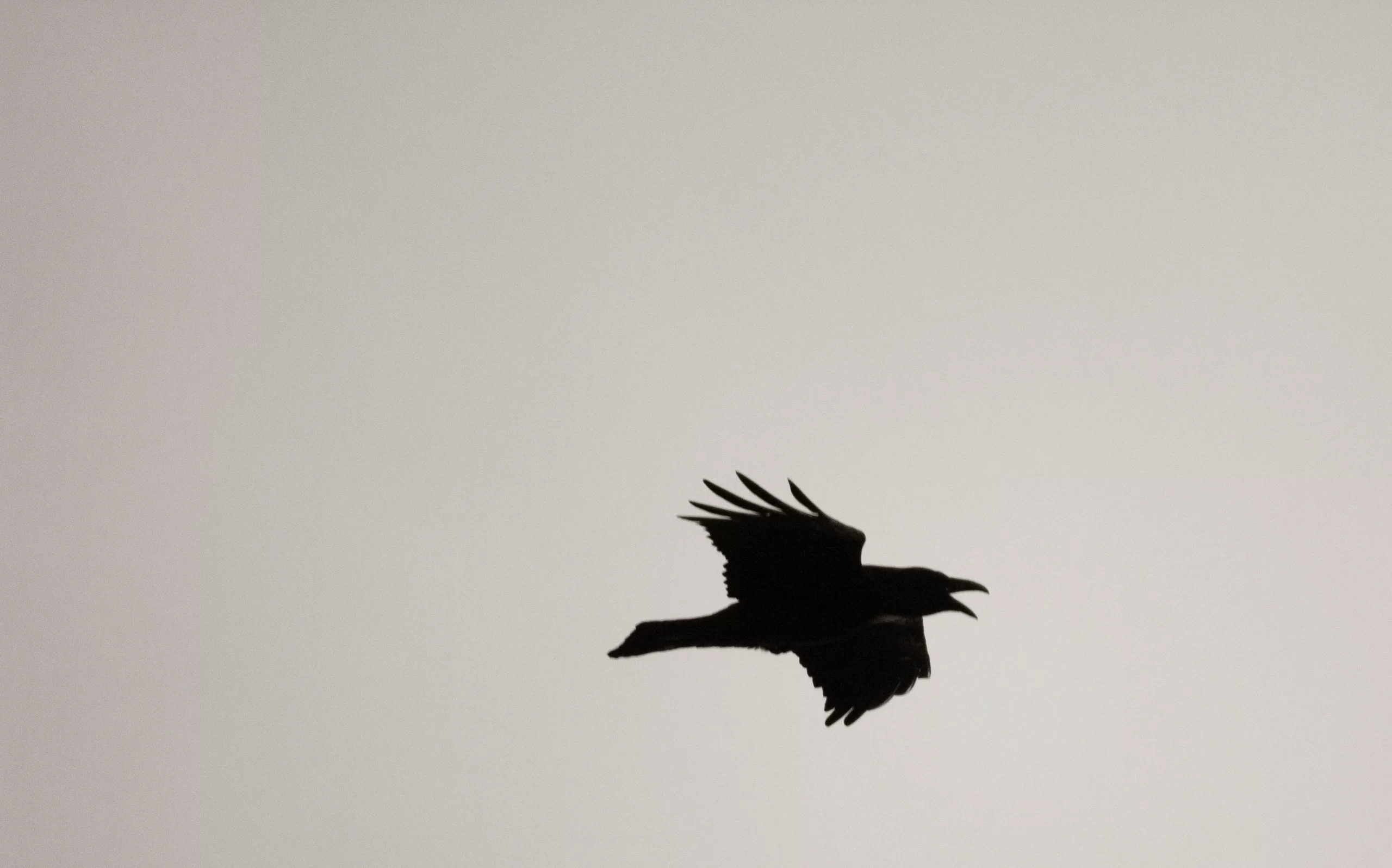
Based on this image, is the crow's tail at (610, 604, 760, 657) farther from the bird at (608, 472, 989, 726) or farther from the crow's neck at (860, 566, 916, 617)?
the crow's neck at (860, 566, 916, 617)

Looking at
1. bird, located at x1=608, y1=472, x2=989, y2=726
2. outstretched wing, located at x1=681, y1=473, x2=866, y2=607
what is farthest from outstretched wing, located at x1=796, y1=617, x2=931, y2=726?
outstretched wing, located at x1=681, y1=473, x2=866, y2=607

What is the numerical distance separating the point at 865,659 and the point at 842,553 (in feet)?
5.14

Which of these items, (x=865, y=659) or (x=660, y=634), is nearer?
(x=660, y=634)

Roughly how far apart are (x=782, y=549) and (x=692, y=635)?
94cm

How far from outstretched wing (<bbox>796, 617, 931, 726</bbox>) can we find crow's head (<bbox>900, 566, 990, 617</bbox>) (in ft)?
2.36

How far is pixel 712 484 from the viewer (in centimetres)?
911

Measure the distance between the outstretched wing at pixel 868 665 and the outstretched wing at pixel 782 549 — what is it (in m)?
1.02

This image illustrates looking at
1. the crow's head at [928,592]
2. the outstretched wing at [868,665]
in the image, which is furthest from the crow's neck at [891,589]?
the outstretched wing at [868,665]

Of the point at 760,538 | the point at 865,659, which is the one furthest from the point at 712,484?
the point at 865,659

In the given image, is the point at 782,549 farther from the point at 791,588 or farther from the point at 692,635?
the point at 692,635

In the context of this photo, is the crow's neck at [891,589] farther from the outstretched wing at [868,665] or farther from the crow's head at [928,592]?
the outstretched wing at [868,665]

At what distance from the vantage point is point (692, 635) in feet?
30.8

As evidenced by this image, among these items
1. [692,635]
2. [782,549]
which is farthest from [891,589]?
[692,635]

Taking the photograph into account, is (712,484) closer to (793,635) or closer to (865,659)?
(793,635)
